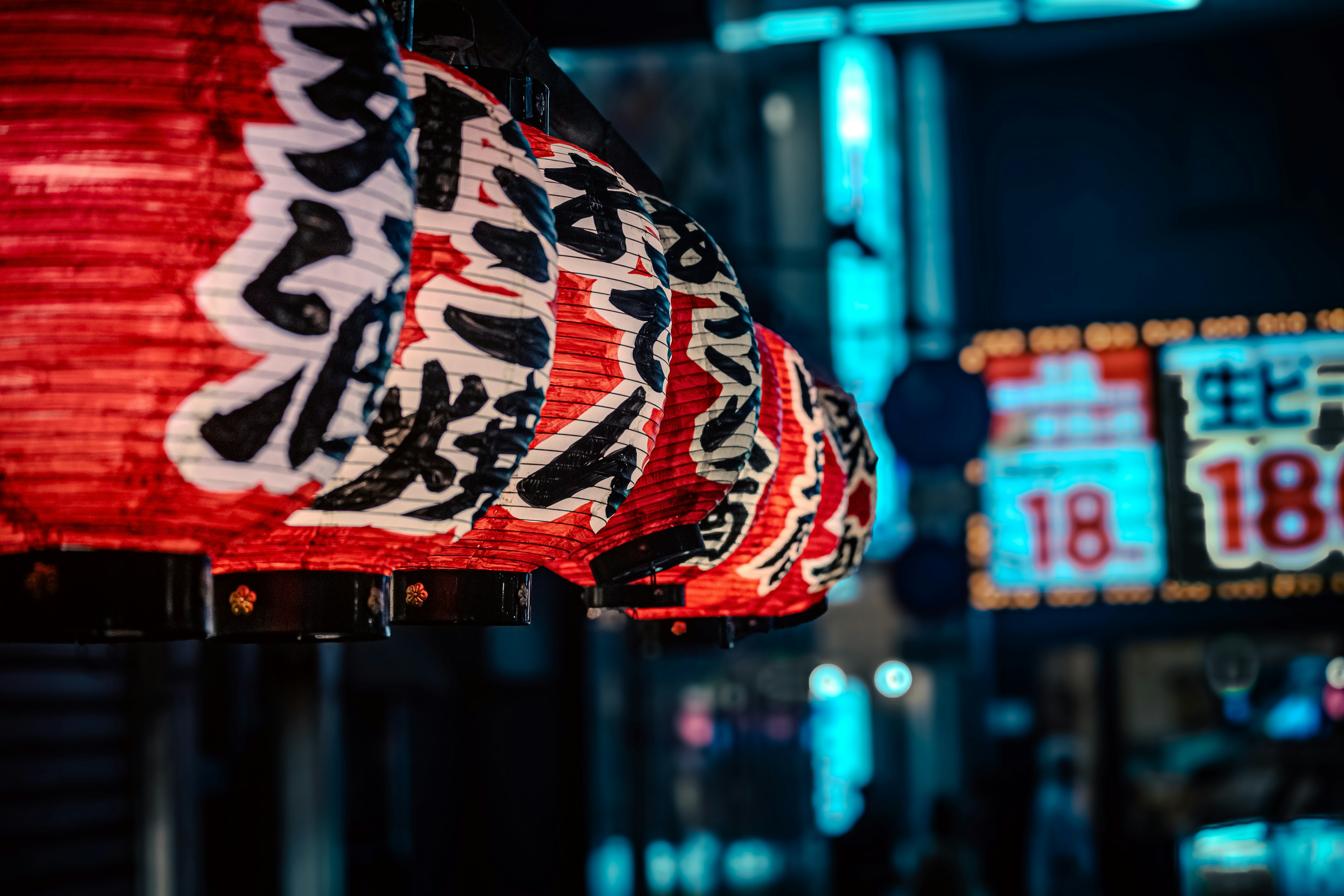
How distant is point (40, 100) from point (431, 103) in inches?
12.4

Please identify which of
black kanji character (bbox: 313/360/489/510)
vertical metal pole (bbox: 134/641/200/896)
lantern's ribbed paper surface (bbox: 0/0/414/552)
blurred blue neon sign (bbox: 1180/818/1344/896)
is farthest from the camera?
blurred blue neon sign (bbox: 1180/818/1344/896)

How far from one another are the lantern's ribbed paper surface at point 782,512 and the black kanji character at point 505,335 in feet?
2.67

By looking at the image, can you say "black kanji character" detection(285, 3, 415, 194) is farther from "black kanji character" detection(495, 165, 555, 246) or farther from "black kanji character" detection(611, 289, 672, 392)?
"black kanji character" detection(611, 289, 672, 392)

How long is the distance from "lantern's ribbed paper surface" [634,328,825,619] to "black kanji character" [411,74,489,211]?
2.74 feet

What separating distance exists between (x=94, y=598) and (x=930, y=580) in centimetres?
625

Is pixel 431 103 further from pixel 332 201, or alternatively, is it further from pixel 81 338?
pixel 81 338

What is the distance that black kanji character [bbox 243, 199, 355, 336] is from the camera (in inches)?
32.2

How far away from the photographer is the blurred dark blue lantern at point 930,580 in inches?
267

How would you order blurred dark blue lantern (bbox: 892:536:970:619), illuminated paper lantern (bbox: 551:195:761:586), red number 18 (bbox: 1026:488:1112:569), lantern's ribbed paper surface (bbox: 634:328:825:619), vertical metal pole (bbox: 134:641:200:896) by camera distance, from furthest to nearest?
red number 18 (bbox: 1026:488:1112:569) → blurred dark blue lantern (bbox: 892:536:970:619) → vertical metal pole (bbox: 134:641:200:896) → lantern's ribbed paper surface (bbox: 634:328:825:619) → illuminated paper lantern (bbox: 551:195:761:586)

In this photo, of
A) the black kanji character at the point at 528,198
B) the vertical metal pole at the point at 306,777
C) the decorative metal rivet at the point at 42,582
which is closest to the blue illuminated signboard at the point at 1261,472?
the vertical metal pole at the point at 306,777

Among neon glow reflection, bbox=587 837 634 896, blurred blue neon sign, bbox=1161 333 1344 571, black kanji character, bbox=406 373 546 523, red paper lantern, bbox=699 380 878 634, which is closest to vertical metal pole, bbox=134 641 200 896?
red paper lantern, bbox=699 380 878 634

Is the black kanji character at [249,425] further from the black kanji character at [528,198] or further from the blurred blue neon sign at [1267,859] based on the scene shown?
the blurred blue neon sign at [1267,859]

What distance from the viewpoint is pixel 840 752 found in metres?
10.2

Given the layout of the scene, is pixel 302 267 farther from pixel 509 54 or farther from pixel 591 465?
pixel 509 54
